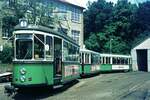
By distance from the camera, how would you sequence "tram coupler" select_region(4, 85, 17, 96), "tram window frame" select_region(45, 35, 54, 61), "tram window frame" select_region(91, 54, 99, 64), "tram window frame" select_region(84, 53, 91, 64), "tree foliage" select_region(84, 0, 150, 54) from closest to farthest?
"tram coupler" select_region(4, 85, 17, 96) < "tram window frame" select_region(45, 35, 54, 61) < "tram window frame" select_region(84, 53, 91, 64) < "tram window frame" select_region(91, 54, 99, 64) < "tree foliage" select_region(84, 0, 150, 54)

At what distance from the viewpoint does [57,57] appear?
68.3 ft

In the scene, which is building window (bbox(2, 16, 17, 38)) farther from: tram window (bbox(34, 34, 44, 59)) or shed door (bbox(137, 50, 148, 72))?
shed door (bbox(137, 50, 148, 72))

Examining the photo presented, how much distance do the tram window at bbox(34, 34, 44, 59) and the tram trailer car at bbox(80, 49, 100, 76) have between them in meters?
15.8

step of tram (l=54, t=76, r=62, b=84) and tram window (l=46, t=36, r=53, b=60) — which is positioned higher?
tram window (l=46, t=36, r=53, b=60)

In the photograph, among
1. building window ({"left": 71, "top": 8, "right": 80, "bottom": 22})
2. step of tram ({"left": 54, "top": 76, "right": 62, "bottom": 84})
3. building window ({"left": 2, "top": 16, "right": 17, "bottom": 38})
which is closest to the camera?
step of tram ({"left": 54, "top": 76, "right": 62, "bottom": 84})

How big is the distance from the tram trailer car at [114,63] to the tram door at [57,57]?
26668 mm

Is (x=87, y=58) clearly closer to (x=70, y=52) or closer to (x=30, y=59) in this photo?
(x=70, y=52)

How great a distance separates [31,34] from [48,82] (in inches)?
93.6

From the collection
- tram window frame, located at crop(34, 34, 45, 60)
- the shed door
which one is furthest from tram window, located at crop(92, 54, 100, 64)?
the shed door

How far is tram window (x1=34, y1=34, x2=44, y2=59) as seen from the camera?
18906 millimetres

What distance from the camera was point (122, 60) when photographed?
57.3m

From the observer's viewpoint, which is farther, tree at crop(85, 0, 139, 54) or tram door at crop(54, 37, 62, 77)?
tree at crop(85, 0, 139, 54)

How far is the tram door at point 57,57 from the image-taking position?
67.6 feet

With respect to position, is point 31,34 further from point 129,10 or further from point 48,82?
point 129,10
